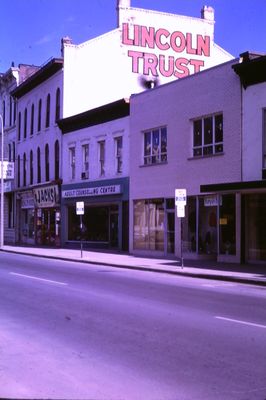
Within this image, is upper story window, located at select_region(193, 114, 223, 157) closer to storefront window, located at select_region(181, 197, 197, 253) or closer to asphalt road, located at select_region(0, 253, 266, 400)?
storefront window, located at select_region(181, 197, 197, 253)

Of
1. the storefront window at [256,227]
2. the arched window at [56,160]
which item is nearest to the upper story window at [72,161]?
the arched window at [56,160]

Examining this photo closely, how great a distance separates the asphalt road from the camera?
6.07m

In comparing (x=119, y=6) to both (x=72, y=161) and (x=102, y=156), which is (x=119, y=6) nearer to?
(x=72, y=161)

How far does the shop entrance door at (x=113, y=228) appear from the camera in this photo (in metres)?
32.2

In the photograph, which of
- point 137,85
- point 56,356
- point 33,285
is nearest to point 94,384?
point 56,356

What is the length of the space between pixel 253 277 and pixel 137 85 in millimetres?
24252

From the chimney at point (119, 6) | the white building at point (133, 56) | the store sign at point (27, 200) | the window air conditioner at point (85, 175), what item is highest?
the chimney at point (119, 6)

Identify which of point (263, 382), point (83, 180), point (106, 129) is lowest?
point (263, 382)

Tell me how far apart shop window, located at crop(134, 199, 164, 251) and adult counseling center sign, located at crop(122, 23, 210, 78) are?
13.6 m

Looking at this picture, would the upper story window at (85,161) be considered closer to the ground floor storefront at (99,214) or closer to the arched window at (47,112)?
the ground floor storefront at (99,214)

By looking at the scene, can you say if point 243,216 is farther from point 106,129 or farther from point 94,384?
point 94,384

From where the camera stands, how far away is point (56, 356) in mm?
7375

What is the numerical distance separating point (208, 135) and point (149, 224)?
600 centimetres

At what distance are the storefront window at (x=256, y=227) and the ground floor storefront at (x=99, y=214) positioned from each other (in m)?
9.11
